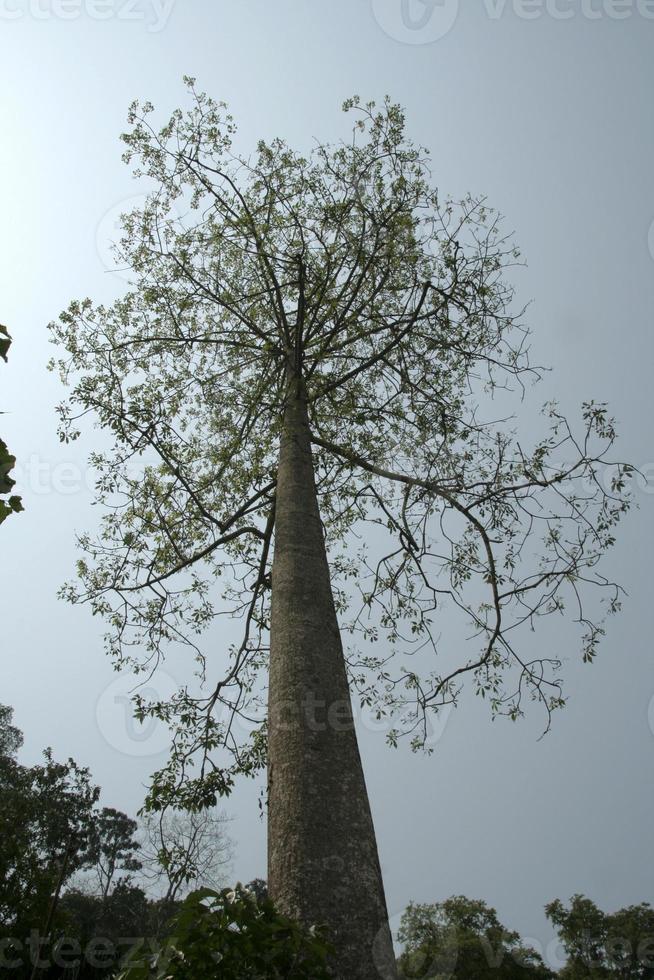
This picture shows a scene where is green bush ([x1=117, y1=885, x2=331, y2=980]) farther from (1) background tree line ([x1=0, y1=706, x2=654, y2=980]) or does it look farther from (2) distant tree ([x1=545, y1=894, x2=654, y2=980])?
(2) distant tree ([x1=545, y1=894, x2=654, y2=980])

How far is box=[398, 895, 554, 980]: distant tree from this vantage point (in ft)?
58.0

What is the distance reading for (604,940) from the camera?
69.4ft

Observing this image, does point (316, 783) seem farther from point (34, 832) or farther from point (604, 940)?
point (604, 940)

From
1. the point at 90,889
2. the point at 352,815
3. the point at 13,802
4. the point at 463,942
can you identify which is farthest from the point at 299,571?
the point at 90,889

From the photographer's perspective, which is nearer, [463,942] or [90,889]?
[463,942]

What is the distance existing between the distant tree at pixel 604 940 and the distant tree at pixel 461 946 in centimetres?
139

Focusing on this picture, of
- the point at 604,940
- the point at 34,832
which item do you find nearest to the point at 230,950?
the point at 34,832

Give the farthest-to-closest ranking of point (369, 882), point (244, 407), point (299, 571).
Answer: point (244, 407) < point (299, 571) < point (369, 882)

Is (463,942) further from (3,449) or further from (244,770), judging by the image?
(3,449)

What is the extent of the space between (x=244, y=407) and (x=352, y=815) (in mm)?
4959

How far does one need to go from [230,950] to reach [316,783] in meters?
1.19

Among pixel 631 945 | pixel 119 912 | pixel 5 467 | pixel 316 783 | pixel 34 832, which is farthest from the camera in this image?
pixel 119 912

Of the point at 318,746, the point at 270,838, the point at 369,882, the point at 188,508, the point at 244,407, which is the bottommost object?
the point at 369,882

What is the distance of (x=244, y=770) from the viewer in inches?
218
